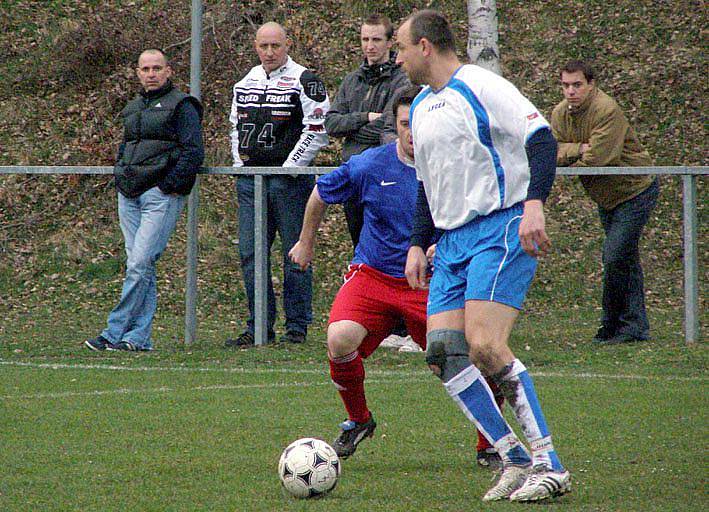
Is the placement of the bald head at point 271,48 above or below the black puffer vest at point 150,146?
above

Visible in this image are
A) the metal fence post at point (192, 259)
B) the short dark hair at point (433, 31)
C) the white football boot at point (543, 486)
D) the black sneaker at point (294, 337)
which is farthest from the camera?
the metal fence post at point (192, 259)

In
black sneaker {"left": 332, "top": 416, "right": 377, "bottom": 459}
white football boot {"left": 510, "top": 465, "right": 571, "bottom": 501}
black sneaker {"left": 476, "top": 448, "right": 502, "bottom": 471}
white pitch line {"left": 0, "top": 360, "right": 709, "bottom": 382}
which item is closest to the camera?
white football boot {"left": 510, "top": 465, "right": 571, "bottom": 501}

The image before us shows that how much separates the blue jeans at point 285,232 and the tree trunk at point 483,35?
8.73 feet

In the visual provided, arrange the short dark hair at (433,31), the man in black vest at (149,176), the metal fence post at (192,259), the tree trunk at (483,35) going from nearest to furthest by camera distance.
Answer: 1. the short dark hair at (433,31)
2. the man in black vest at (149,176)
3. the metal fence post at (192,259)
4. the tree trunk at (483,35)

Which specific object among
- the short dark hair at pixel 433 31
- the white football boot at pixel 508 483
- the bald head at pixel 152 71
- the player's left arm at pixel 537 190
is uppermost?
the short dark hair at pixel 433 31

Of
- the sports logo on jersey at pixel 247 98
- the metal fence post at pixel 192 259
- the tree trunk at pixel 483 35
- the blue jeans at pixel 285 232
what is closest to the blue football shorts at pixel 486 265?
the blue jeans at pixel 285 232

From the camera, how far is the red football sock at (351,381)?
6.23 m

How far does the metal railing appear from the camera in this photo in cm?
1014

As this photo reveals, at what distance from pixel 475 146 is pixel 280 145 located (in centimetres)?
542

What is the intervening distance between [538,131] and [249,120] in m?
5.73

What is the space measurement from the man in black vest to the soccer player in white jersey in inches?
201

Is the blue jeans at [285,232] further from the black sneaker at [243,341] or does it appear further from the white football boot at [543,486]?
the white football boot at [543,486]

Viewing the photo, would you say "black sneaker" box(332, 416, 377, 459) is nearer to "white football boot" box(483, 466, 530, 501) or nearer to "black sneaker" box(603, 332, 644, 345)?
"white football boot" box(483, 466, 530, 501)

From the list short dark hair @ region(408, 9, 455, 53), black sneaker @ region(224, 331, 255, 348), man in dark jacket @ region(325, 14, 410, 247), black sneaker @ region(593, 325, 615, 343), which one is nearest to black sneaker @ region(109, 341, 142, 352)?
black sneaker @ region(224, 331, 255, 348)
